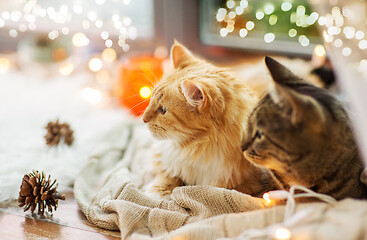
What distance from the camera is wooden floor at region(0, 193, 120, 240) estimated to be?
3.54ft

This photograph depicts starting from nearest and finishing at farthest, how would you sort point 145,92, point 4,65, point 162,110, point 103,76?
point 162,110 → point 145,92 → point 103,76 → point 4,65

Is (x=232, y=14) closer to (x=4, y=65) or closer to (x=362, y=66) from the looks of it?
(x=362, y=66)

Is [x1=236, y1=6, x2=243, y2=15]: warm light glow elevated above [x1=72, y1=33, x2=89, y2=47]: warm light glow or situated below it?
above

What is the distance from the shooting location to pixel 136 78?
1.98 m

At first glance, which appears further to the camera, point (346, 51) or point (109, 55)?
point (109, 55)

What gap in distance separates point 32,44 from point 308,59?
187 cm

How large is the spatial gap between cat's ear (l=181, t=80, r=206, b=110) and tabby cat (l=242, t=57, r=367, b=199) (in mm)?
159

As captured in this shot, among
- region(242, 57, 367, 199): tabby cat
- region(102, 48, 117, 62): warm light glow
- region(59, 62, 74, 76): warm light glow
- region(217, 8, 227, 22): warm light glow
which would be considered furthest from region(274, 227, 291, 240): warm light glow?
region(59, 62, 74, 76): warm light glow

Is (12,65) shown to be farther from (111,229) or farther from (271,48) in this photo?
(111,229)

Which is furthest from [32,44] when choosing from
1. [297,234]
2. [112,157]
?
[297,234]

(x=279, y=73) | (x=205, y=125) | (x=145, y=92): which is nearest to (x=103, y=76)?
(x=145, y=92)

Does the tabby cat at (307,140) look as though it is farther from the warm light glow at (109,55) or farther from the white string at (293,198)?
the warm light glow at (109,55)

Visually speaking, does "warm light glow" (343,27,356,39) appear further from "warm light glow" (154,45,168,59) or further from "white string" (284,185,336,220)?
"warm light glow" (154,45,168,59)

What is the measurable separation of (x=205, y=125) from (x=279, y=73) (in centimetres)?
27
